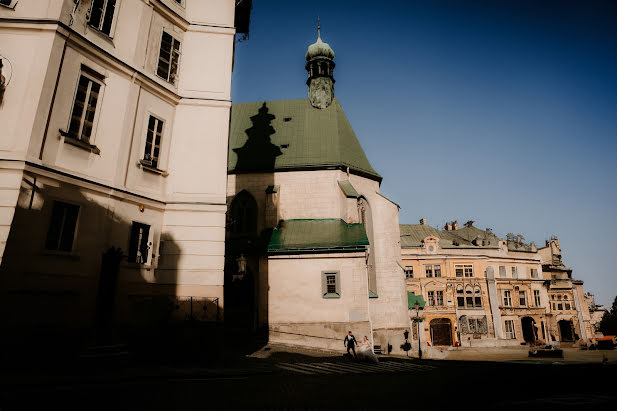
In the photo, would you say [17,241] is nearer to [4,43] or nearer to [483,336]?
[4,43]

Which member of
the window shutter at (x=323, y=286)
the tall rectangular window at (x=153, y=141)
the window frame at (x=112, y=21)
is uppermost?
the window frame at (x=112, y=21)

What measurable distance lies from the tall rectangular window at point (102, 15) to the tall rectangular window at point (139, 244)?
20.2 ft

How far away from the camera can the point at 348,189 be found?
2198 cm

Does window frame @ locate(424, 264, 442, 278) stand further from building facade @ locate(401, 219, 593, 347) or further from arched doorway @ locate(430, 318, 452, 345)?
arched doorway @ locate(430, 318, 452, 345)

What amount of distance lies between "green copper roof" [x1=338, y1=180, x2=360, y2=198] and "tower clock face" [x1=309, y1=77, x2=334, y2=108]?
26.0ft

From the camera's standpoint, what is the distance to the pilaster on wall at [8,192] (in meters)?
8.00

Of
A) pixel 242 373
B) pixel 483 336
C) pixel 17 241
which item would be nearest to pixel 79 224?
pixel 17 241

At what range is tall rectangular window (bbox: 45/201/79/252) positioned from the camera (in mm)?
8867

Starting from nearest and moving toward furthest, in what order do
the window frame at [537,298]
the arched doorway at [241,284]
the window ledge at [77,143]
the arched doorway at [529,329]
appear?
the window ledge at [77,143] < the arched doorway at [241,284] < the arched doorway at [529,329] < the window frame at [537,298]

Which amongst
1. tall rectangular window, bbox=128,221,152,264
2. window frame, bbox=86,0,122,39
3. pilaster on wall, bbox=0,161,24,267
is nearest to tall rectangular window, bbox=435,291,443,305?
tall rectangular window, bbox=128,221,152,264

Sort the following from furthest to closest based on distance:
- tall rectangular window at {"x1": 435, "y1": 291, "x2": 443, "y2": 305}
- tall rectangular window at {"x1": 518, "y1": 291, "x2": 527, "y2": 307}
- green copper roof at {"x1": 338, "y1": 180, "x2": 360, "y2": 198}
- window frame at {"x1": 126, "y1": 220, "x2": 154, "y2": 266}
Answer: tall rectangular window at {"x1": 518, "y1": 291, "x2": 527, "y2": 307}, tall rectangular window at {"x1": 435, "y1": 291, "x2": 443, "y2": 305}, green copper roof at {"x1": 338, "y1": 180, "x2": 360, "y2": 198}, window frame at {"x1": 126, "y1": 220, "x2": 154, "y2": 266}

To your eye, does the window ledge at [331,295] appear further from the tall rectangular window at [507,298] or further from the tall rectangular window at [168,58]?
the tall rectangular window at [507,298]

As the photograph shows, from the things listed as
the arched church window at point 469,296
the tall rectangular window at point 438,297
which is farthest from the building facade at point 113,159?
the arched church window at point 469,296

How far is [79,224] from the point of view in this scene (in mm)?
9391
